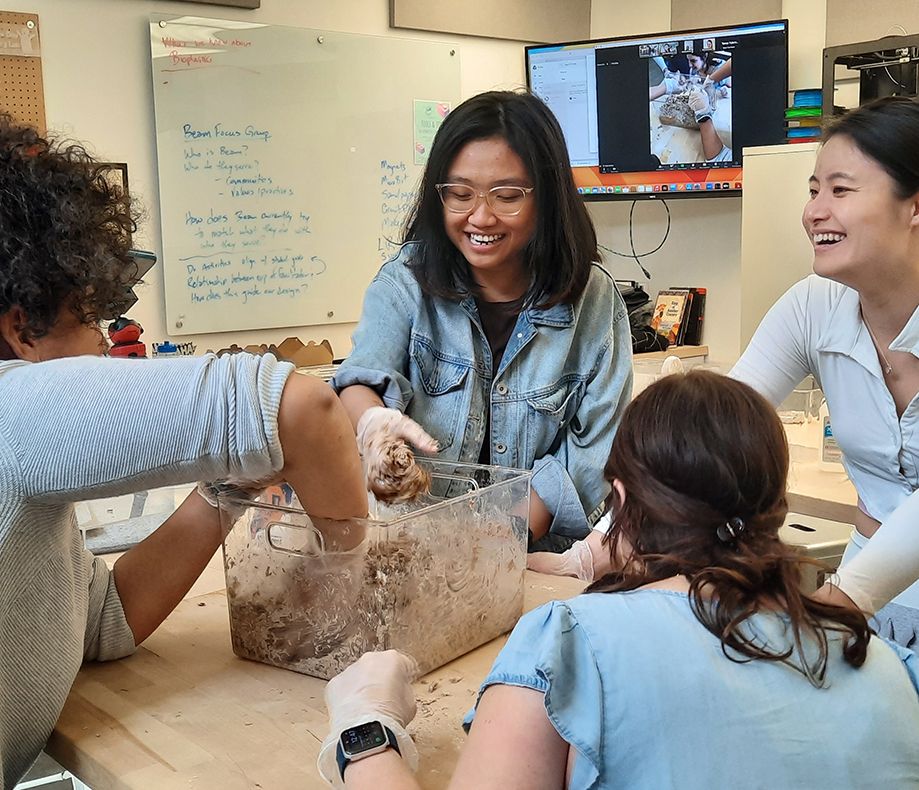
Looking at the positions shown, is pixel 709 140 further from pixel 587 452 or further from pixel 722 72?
pixel 587 452

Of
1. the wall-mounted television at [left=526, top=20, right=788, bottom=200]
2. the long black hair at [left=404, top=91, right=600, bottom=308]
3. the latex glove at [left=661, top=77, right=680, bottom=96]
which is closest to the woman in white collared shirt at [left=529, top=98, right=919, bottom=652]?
the long black hair at [left=404, top=91, right=600, bottom=308]

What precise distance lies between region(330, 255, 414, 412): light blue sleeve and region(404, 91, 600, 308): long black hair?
0.05m

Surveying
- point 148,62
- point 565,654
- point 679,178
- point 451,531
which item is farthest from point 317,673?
point 679,178

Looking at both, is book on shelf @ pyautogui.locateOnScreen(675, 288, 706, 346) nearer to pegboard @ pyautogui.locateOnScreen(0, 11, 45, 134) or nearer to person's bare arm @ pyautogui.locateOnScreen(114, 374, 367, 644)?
pegboard @ pyautogui.locateOnScreen(0, 11, 45, 134)

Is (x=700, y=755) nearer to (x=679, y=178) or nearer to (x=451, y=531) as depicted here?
(x=451, y=531)

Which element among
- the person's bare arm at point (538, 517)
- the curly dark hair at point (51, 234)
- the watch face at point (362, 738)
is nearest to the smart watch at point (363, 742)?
the watch face at point (362, 738)

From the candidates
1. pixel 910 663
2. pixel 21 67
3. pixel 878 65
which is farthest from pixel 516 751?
pixel 878 65

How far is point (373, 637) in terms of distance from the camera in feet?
3.41

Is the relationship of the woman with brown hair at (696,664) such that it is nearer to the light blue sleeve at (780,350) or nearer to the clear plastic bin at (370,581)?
the clear plastic bin at (370,581)

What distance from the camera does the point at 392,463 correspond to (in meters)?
1.17

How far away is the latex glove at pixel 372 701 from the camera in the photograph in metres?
0.85

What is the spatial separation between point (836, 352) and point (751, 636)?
38.6 inches

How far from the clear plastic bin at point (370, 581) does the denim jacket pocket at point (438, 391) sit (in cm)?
44

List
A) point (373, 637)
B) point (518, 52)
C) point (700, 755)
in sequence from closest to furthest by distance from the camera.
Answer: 1. point (700, 755)
2. point (373, 637)
3. point (518, 52)
